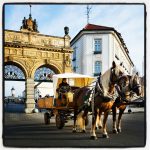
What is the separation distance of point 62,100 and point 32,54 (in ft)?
1.51

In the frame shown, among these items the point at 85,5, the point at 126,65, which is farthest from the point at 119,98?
the point at 85,5

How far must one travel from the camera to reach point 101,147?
7.78 m

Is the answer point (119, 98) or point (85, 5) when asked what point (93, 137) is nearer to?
point (119, 98)

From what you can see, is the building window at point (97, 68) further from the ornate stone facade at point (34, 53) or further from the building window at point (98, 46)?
the ornate stone facade at point (34, 53)

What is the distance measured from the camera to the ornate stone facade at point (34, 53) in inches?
312

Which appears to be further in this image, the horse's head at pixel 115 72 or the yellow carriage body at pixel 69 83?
the yellow carriage body at pixel 69 83

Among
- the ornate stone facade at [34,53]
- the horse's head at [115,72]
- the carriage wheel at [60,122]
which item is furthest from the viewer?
the carriage wheel at [60,122]

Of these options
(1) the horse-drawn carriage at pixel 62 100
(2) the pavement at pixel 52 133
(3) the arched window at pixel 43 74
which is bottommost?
(2) the pavement at pixel 52 133

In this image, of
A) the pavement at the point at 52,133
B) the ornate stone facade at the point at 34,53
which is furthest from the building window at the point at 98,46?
the pavement at the point at 52,133

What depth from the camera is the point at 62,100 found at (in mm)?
8164

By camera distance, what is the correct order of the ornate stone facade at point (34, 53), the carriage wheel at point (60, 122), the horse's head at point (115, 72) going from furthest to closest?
the carriage wheel at point (60, 122)
the ornate stone facade at point (34, 53)
the horse's head at point (115, 72)

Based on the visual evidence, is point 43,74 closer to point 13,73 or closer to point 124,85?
point 13,73

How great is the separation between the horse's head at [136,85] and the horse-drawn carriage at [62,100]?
32 cm

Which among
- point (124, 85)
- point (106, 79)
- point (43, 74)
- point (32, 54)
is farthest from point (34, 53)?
point (124, 85)
